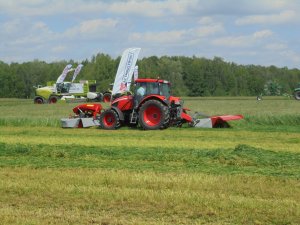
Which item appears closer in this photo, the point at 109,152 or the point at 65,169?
the point at 65,169

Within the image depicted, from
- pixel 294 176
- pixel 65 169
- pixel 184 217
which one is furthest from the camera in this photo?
pixel 65 169

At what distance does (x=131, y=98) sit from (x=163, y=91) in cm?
124

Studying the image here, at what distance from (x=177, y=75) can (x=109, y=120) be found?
7347 cm

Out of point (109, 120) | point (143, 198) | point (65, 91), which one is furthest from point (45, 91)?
point (143, 198)

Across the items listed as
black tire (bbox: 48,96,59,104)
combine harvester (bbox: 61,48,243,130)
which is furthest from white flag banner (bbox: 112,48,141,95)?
black tire (bbox: 48,96,59,104)

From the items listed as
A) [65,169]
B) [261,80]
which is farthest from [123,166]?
[261,80]

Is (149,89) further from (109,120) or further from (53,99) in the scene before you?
(53,99)

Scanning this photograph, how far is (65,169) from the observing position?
10.2 m

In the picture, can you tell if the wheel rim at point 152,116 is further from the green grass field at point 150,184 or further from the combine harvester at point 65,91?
the combine harvester at point 65,91

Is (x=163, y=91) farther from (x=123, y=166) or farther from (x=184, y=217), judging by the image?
(x=184, y=217)

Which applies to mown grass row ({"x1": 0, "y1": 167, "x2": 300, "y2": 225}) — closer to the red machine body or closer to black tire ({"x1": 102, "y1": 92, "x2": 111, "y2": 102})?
the red machine body

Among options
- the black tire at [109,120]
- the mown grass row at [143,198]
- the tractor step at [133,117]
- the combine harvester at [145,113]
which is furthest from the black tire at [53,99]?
the mown grass row at [143,198]

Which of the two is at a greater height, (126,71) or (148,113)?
(126,71)

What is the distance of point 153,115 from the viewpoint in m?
19.6
